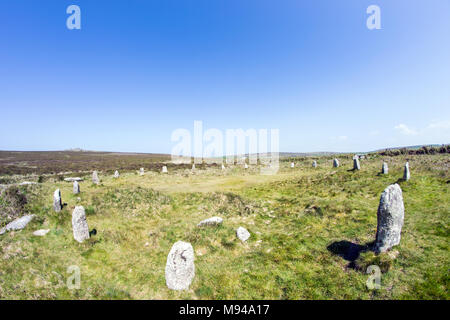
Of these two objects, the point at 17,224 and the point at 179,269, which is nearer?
the point at 179,269

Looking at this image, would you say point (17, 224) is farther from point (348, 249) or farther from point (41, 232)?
point (348, 249)

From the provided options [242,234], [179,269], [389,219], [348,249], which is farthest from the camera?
[242,234]

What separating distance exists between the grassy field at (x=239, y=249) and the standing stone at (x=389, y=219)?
40 centimetres

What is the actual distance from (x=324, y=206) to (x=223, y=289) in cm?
956

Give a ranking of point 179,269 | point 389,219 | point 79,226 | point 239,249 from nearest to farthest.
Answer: point 179,269, point 389,219, point 239,249, point 79,226

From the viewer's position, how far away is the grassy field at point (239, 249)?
6.35 m

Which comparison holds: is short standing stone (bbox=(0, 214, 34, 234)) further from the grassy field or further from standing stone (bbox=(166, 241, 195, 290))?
standing stone (bbox=(166, 241, 195, 290))

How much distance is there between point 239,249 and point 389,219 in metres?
6.35

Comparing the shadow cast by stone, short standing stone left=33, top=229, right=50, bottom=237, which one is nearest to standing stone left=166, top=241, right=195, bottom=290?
the shadow cast by stone

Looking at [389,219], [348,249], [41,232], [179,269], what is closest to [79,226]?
[41,232]

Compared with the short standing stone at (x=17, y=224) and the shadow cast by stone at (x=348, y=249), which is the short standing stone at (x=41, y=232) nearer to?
the short standing stone at (x=17, y=224)

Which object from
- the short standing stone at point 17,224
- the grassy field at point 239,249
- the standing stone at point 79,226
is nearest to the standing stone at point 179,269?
the grassy field at point 239,249

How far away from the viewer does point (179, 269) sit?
6688 mm
